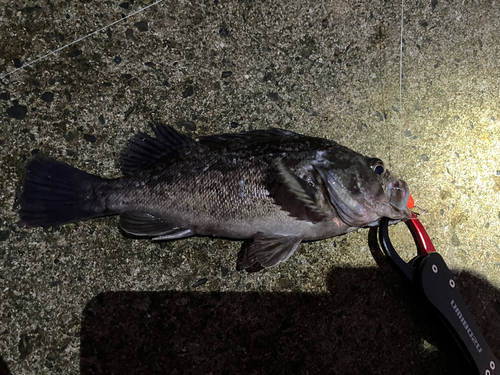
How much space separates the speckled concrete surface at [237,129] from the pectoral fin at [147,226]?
0.21m

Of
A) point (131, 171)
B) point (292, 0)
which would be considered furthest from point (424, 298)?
point (292, 0)

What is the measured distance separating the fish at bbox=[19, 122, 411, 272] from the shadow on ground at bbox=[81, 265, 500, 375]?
1.62 ft

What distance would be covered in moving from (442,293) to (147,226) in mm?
2211

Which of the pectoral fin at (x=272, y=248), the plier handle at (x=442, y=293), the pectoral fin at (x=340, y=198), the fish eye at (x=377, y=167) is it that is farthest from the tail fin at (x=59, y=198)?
the plier handle at (x=442, y=293)

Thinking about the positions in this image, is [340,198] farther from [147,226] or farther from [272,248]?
[147,226]

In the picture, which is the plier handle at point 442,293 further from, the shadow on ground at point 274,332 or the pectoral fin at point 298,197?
the pectoral fin at point 298,197

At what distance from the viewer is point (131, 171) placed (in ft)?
6.89

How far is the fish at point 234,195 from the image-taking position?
1926 mm

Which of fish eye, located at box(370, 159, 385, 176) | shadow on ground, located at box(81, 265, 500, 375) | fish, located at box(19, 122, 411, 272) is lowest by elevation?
shadow on ground, located at box(81, 265, 500, 375)

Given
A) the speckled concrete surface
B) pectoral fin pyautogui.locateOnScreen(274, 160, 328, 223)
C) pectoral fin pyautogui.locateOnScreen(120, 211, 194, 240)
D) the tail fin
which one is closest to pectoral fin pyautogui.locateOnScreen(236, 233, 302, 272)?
pectoral fin pyautogui.locateOnScreen(274, 160, 328, 223)

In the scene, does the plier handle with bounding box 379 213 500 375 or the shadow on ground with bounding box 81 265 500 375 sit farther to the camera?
the plier handle with bounding box 379 213 500 375

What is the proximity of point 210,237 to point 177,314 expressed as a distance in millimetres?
571

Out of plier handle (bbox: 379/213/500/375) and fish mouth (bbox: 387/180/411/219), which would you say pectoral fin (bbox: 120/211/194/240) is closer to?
fish mouth (bbox: 387/180/411/219)

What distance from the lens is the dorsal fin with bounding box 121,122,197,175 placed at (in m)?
2.12
